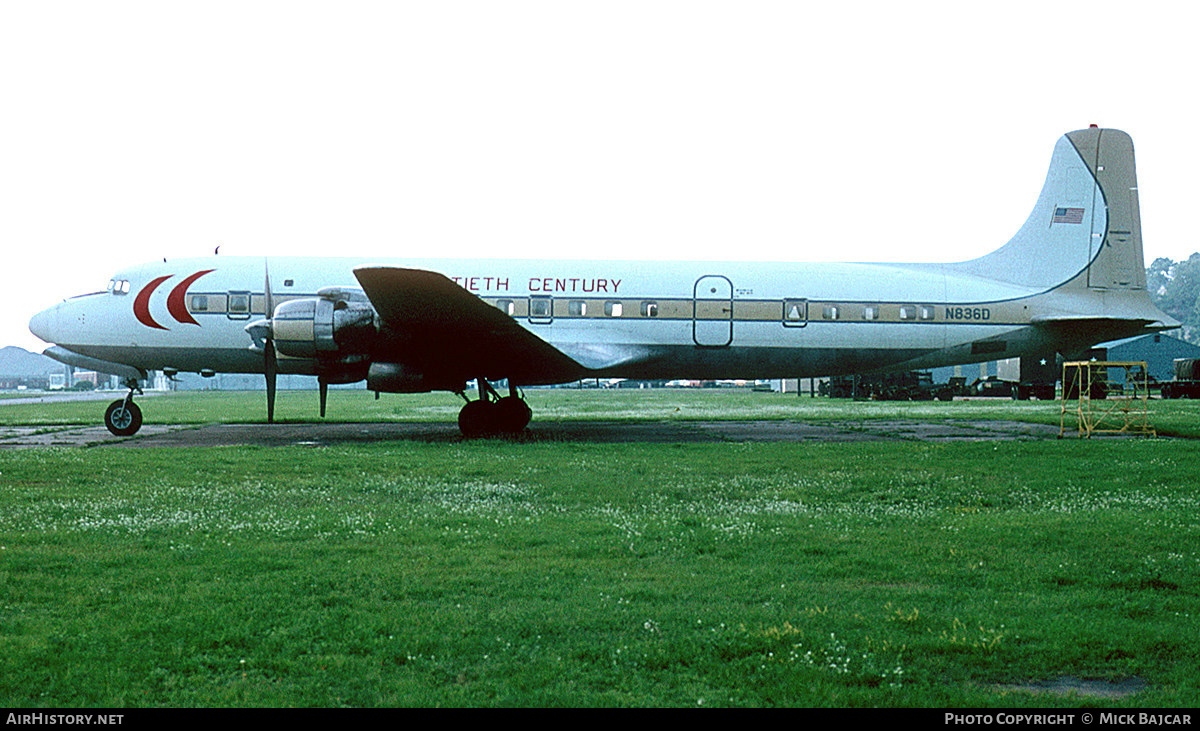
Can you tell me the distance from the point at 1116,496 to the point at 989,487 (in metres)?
1.41

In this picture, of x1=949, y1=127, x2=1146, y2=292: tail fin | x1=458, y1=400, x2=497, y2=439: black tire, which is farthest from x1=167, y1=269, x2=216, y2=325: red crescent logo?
x1=949, y1=127, x2=1146, y2=292: tail fin

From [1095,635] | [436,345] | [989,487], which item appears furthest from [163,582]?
[436,345]

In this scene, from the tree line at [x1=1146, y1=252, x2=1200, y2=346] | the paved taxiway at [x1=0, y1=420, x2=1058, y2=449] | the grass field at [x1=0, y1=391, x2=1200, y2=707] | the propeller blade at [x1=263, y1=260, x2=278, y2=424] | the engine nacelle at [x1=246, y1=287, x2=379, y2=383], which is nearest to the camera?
the grass field at [x1=0, y1=391, x2=1200, y2=707]

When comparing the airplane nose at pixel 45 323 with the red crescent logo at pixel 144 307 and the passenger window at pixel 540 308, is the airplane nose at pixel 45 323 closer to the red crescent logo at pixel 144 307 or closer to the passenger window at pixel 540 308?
the red crescent logo at pixel 144 307

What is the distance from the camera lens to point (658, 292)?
19641 mm

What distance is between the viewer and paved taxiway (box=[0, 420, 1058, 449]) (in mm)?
17562

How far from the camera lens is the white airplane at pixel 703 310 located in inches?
760

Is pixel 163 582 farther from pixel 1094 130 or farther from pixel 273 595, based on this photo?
pixel 1094 130

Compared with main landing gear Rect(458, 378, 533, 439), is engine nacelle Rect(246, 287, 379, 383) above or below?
above

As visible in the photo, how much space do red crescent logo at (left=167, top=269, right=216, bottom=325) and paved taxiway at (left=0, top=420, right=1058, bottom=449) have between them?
2.69 metres

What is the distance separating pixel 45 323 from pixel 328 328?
26.9ft

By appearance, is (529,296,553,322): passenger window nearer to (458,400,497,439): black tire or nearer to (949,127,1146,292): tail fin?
(458,400,497,439): black tire

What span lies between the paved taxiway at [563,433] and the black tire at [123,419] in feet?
0.90

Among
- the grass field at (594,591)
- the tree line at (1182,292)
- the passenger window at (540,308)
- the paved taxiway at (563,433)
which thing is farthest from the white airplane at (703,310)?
the tree line at (1182,292)
